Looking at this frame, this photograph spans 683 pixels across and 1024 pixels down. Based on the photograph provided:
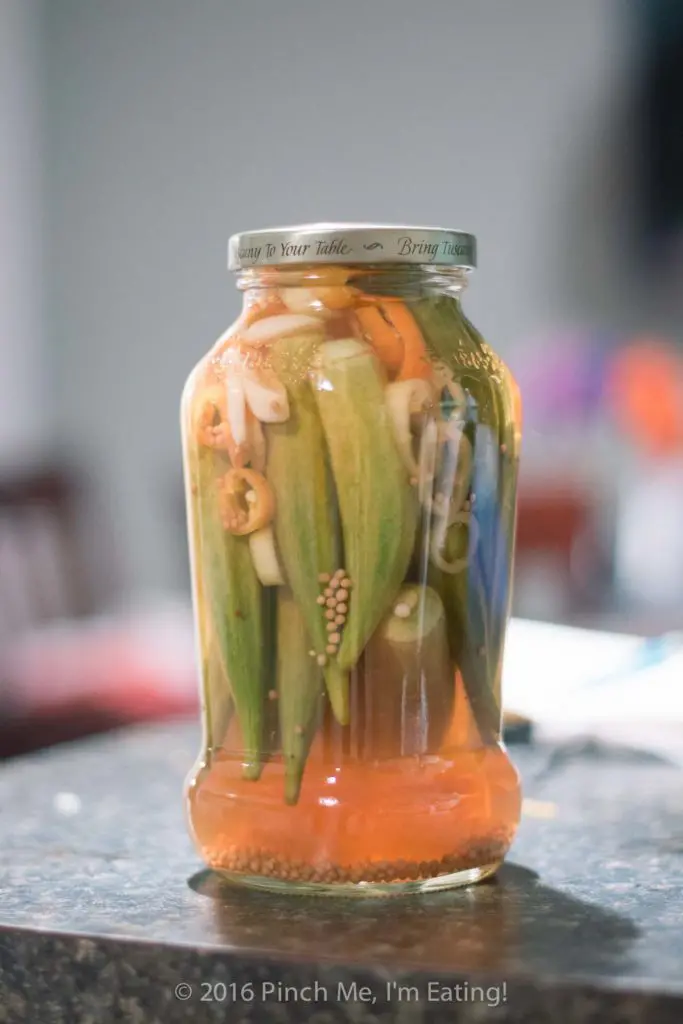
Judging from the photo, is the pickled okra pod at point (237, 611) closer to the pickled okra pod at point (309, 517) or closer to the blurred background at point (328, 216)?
the pickled okra pod at point (309, 517)

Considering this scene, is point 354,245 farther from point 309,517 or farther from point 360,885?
point 360,885

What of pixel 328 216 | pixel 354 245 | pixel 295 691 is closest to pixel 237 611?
pixel 295 691

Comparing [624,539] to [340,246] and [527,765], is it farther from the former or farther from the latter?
[340,246]

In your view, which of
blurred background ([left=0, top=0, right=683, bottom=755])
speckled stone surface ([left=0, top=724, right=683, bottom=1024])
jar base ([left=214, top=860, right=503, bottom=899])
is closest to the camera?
speckled stone surface ([left=0, top=724, right=683, bottom=1024])

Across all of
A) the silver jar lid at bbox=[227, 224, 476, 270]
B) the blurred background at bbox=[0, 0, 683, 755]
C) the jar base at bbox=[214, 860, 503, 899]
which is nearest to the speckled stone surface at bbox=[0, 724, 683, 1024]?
the jar base at bbox=[214, 860, 503, 899]

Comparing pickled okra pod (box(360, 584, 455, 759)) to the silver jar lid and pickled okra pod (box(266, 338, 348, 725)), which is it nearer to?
pickled okra pod (box(266, 338, 348, 725))

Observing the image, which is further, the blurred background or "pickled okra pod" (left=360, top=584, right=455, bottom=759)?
the blurred background

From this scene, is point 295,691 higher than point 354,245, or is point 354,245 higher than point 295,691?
point 354,245
